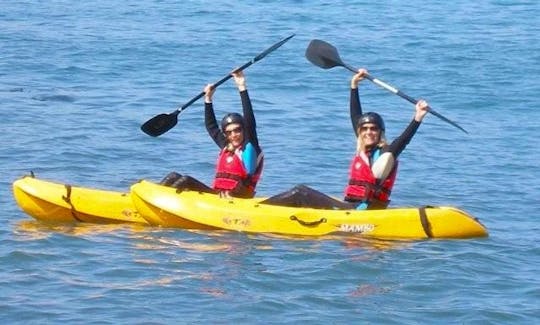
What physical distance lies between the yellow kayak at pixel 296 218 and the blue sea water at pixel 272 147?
8 centimetres

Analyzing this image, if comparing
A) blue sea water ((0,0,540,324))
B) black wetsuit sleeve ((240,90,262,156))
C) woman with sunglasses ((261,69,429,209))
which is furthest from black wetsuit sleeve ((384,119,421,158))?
black wetsuit sleeve ((240,90,262,156))

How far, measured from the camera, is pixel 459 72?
1942 cm

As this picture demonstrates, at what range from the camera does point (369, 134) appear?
10156mm

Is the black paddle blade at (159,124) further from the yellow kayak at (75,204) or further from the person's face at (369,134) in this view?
the person's face at (369,134)

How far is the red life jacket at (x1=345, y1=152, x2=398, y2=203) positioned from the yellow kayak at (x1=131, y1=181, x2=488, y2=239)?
0.32 meters

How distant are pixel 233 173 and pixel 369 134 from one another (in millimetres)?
1141

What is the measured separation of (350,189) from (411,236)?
67cm

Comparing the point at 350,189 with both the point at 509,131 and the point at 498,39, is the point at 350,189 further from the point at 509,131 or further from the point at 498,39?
the point at 498,39

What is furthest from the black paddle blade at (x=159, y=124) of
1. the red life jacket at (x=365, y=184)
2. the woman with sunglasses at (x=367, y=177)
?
the red life jacket at (x=365, y=184)

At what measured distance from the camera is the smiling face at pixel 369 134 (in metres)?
10.1

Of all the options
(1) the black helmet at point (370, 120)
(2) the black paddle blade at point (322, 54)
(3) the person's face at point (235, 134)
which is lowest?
(3) the person's face at point (235, 134)

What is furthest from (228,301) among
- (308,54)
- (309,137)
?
(309,137)

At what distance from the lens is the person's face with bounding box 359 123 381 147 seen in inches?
399

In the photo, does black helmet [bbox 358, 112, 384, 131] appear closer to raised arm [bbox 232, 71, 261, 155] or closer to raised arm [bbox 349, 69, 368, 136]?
raised arm [bbox 349, 69, 368, 136]
